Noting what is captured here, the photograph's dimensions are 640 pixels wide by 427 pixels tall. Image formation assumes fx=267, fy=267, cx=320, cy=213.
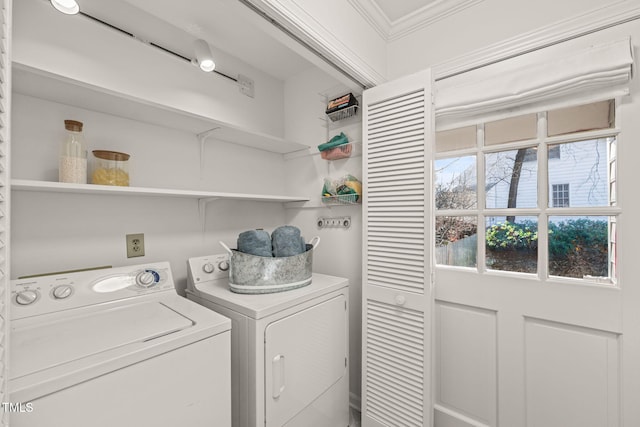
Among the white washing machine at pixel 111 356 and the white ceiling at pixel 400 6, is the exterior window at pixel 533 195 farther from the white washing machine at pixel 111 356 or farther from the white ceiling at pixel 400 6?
the white washing machine at pixel 111 356

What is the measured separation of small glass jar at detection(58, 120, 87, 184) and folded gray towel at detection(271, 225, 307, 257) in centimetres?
97

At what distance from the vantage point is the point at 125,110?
4.73ft

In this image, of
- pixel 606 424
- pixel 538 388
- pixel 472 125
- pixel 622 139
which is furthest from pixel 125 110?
pixel 606 424

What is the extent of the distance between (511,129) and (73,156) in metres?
2.19

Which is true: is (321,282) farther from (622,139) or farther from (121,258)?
(622,139)

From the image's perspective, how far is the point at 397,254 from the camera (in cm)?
156

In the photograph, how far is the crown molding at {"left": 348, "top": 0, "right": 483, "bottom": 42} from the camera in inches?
59.8

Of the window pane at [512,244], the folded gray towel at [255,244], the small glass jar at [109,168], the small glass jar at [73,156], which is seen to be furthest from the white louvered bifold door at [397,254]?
the small glass jar at [73,156]

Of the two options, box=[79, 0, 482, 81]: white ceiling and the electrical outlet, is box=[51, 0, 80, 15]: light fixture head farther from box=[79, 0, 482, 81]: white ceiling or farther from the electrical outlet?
the electrical outlet

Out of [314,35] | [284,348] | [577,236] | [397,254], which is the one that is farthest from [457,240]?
[314,35]

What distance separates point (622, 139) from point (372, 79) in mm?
1216

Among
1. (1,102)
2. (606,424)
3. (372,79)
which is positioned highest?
(372,79)

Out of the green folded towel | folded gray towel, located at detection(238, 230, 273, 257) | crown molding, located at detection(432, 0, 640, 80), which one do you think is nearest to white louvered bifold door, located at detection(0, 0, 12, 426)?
folded gray towel, located at detection(238, 230, 273, 257)

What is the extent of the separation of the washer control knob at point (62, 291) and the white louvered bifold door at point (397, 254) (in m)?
1.52
